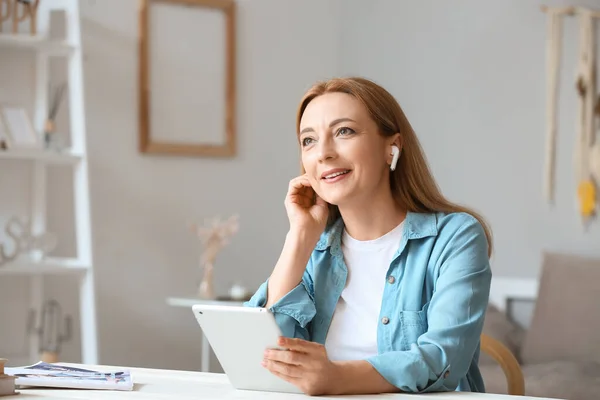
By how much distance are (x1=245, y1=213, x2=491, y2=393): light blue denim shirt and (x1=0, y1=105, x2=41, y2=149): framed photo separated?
1952 mm

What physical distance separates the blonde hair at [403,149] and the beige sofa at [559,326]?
1.43 metres

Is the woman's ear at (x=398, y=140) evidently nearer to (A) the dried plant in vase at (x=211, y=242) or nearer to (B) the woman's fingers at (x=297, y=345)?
(B) the woman's fingers at (x=297, y=345)

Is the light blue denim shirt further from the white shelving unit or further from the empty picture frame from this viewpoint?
the empty picture frame

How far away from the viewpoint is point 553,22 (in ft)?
13.3

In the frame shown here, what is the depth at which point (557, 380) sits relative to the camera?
3.12m

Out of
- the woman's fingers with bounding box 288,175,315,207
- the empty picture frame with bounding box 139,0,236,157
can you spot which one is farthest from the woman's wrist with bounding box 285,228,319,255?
the empty picture frame with bounding box 139,0,236,157

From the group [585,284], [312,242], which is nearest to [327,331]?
[312,242]

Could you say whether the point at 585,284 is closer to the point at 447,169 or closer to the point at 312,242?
the point at 447,169

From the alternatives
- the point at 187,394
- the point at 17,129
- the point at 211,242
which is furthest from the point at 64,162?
the point at 187,394

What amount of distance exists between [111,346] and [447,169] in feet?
6.03

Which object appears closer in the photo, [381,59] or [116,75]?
[116,75]

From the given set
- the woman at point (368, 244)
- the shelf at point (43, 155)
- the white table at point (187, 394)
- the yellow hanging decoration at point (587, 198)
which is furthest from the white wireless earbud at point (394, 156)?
the yellow hanging decoration at point (587, 198)

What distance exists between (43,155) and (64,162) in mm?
98

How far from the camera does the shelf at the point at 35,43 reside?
3664 mm
